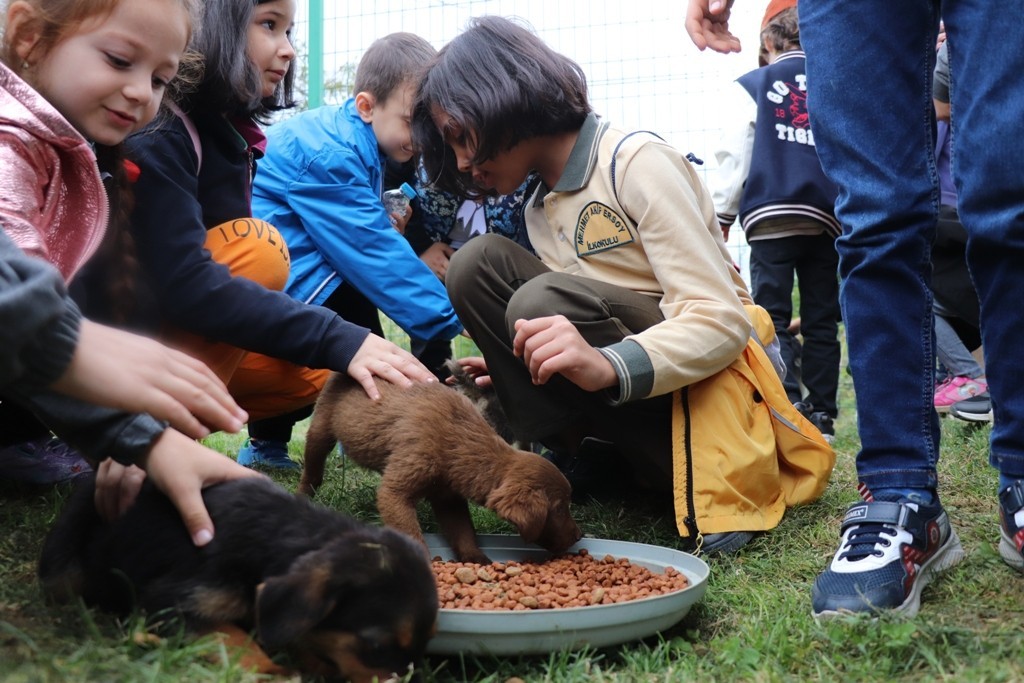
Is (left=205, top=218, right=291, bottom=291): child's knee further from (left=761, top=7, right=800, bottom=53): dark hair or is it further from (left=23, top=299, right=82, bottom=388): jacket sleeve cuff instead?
(left=761, top=7, right=800, bottom=53): dark hair

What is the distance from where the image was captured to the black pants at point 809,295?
6414 mm

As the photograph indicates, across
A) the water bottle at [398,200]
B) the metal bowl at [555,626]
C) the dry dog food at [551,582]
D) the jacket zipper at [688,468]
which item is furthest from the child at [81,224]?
the water bottle at [398,200]

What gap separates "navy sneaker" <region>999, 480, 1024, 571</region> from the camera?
249cm

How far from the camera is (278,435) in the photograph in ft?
15.4

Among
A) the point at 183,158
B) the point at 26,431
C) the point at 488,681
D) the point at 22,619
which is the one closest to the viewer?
the point at 22,619

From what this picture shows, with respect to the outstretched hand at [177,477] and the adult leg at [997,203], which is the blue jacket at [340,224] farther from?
the adult leg at [997,203]

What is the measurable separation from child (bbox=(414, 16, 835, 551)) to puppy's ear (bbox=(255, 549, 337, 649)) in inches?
44.7

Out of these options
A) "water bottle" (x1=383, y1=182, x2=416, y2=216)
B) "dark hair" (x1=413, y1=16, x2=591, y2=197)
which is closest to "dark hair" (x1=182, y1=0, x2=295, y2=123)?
"dark hair" (x1=413, y1=16, x2=591, y2=197)

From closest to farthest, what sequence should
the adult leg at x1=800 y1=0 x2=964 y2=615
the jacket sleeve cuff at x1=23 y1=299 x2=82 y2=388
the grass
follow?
the jacket sleeve cuff at x1=23 y1=299 x2=82 y2=388
the grass
the adult leg at x1=800 y1=0 x2=964 y2=615

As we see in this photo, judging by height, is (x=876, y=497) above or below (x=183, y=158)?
below

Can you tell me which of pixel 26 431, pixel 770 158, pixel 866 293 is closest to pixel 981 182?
pixel 866 293

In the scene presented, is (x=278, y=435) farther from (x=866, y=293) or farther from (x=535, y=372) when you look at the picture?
(x=866, y=293)

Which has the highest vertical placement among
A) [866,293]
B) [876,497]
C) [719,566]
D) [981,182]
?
[981,182]

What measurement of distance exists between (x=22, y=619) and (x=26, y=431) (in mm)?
1776
